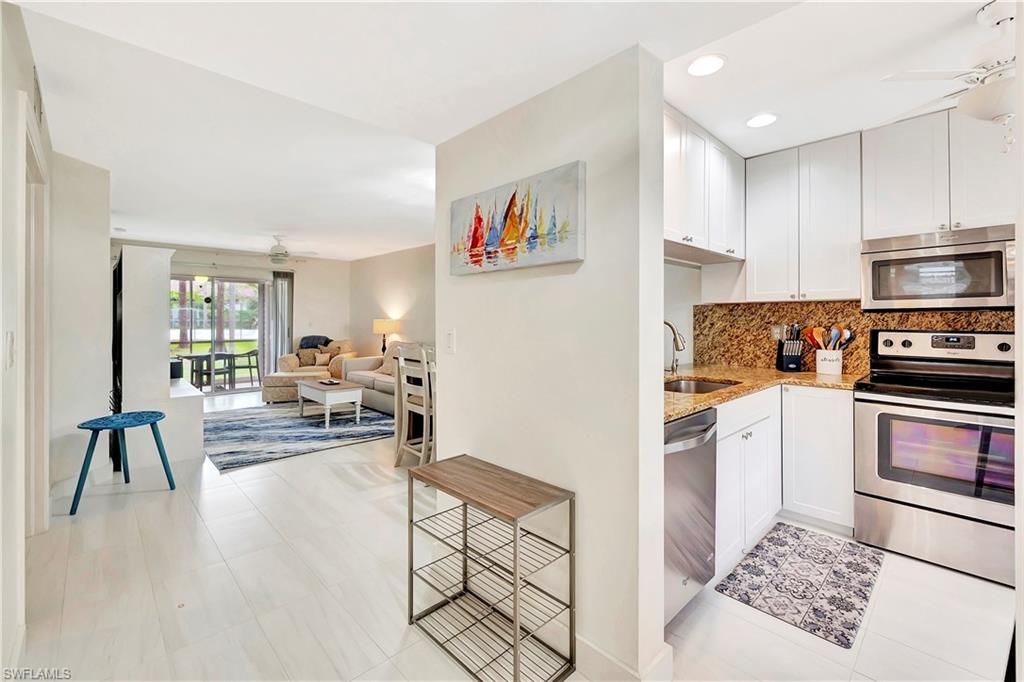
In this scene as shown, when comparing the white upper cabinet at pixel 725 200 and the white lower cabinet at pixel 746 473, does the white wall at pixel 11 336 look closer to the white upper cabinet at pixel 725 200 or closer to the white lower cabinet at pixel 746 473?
the white lower cabinet at pixel 746 473

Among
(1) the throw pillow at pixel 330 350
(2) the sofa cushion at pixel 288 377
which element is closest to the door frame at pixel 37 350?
(2) the sofa cushion at pixel 288 377

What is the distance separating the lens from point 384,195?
4.34 m

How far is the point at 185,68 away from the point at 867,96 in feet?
11.1

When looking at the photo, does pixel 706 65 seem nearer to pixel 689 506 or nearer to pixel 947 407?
pixel 689 506

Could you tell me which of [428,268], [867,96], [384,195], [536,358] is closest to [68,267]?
[384,195]

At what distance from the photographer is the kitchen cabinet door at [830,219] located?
9.01 ft

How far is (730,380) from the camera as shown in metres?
2.73

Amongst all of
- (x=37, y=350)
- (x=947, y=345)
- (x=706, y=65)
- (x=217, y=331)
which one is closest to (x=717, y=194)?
(x=706, y=65)

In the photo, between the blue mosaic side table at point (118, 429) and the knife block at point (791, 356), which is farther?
the knife block at point (791, 356)

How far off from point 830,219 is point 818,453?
1.47 m

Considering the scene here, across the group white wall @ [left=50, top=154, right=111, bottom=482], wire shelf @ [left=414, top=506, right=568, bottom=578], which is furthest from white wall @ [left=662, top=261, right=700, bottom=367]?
white wall @ [left=50, top=154, right=111, bottom=482]

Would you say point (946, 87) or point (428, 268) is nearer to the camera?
point (946, 87)

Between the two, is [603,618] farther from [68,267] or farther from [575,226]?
[68,267]

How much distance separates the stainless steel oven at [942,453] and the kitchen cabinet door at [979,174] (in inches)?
24.9
